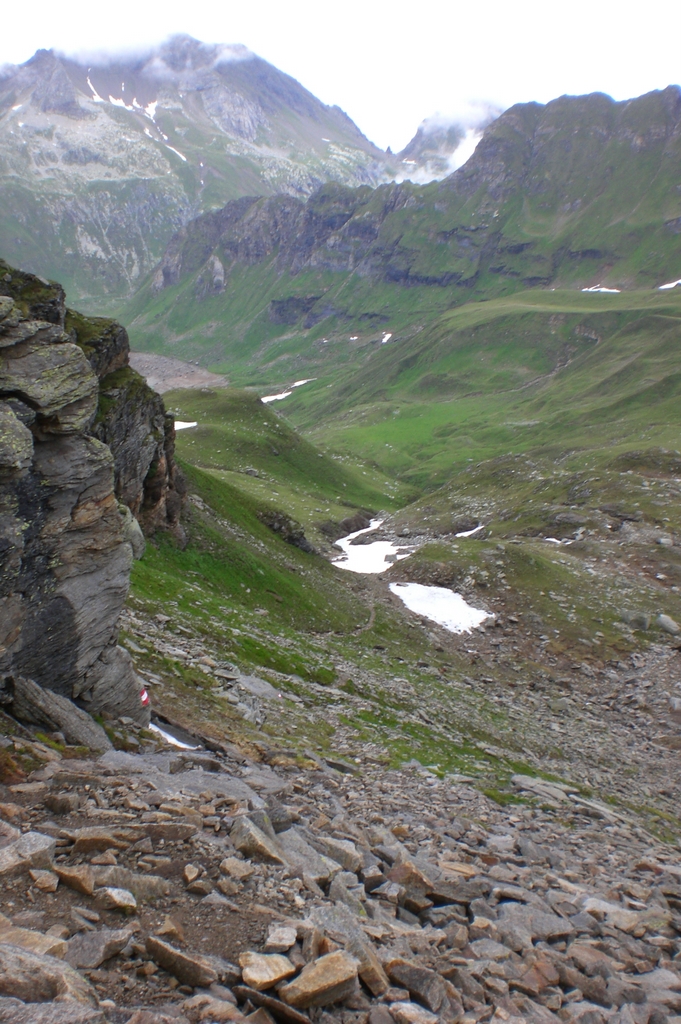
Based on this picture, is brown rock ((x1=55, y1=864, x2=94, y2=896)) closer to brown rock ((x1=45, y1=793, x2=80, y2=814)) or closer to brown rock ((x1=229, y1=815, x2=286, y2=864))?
brown rock ((x1=45, y1=793, x2=80, y2=814))

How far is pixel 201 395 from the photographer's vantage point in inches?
5645

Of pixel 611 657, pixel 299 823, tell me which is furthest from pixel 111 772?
pixel 611 657

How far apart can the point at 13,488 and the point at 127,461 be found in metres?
24.0

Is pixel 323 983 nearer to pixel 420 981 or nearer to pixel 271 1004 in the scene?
pixel 271 1004

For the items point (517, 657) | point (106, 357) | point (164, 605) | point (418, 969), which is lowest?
point (517, 657)

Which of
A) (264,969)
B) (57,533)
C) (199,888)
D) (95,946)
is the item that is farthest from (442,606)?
(95,946)

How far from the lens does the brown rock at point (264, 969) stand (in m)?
8.28

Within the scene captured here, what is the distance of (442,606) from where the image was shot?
60875 mm

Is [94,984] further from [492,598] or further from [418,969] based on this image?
[492,598]

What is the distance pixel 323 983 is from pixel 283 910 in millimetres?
2078

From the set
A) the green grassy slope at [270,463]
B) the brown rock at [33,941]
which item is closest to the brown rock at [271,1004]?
the brown rock at [33,941]

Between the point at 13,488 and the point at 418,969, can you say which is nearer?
the point at 418,969

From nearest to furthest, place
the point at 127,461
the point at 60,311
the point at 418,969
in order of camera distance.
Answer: the point at 418,969 → the point at 60,311 → the point at 127,461

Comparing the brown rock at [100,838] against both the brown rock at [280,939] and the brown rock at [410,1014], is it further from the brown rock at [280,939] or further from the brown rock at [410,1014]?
the brown rock at [410,1014]
